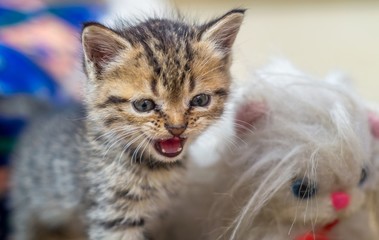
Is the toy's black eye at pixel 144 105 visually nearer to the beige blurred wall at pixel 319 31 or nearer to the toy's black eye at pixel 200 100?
the toy's black eye at pixel 200 100

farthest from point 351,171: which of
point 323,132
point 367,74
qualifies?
point 367,74

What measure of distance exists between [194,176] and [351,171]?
313mm

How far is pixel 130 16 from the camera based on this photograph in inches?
42.5

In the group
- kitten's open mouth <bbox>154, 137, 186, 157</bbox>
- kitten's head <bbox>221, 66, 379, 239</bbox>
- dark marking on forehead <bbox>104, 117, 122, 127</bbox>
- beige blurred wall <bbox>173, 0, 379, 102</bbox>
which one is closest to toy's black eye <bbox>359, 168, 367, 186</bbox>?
kitten's head <bbox>221, 66, 379, 239</bbox>

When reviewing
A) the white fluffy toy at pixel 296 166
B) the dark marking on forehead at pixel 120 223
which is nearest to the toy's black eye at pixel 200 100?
the white fluffy toy at pixel 296 166

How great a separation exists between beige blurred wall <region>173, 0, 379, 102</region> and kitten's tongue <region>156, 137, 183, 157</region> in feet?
3.15

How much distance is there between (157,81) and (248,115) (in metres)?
0.20

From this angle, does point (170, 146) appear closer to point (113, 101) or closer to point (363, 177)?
point (113, 101)

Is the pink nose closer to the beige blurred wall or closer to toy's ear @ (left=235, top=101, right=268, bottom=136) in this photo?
toy's ear @ (left=235, top=101, right=268, bottom=136)

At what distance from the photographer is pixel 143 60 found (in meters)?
0.75

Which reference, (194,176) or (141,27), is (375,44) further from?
(141,27)

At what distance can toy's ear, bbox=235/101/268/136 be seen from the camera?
0.86 metres

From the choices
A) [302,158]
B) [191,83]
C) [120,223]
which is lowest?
[120,223]

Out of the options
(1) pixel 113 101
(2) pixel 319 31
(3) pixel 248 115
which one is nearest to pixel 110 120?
(1) pixel 113 101
